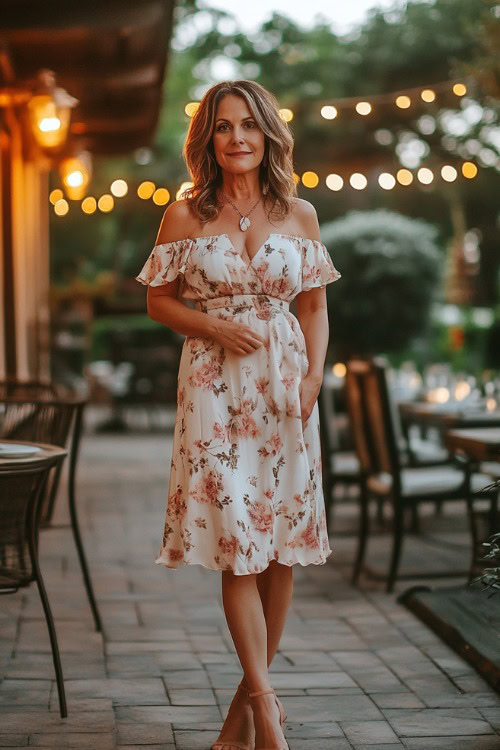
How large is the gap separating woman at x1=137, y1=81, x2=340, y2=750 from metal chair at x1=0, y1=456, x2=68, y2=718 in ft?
1.42

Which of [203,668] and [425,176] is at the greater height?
[425,176]

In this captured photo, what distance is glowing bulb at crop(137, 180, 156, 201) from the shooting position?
28.3 feet

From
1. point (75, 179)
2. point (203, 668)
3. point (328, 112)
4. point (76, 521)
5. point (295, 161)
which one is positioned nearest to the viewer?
point (203, 668)

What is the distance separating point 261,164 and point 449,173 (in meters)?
5.12

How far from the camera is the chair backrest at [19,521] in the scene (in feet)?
10.3

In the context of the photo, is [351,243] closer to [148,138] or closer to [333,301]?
[333,301]

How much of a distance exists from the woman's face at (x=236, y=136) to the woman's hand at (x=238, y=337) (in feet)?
1.46

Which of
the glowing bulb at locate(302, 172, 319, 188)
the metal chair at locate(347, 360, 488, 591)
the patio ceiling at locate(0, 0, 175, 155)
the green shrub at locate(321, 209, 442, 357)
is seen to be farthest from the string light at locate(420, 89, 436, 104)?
the metal chair at locate(347, 360, 488, 591)

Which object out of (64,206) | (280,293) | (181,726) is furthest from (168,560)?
(64,206)

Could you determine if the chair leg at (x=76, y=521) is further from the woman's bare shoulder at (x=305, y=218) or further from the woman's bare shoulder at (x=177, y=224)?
the woman's bare shoulder at (x=305, y=218)

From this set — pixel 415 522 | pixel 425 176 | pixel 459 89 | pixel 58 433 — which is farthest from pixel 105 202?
pixel 58 433

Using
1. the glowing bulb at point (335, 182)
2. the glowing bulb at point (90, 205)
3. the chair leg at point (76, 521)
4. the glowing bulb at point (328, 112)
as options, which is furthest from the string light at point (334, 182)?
the chair leg at point (76, 521)

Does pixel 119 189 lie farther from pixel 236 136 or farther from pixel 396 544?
pixel 236 136

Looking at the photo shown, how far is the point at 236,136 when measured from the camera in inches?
119
